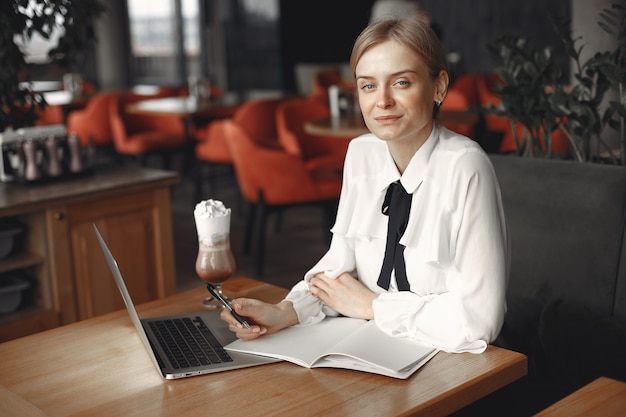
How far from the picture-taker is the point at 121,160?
8.37 metres

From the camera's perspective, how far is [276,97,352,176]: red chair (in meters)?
5.80

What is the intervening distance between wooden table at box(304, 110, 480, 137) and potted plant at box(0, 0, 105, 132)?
167cm

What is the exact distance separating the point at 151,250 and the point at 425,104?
2266 mm

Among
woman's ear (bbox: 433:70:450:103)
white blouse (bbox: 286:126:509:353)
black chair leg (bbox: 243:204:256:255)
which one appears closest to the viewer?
white blouse (bbox: 286:126:509:353)

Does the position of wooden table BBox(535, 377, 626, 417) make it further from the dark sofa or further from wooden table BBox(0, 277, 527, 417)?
the dark sofa

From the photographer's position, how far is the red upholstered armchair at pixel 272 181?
15.8ft

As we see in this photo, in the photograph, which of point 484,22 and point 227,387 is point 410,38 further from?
point 484,22

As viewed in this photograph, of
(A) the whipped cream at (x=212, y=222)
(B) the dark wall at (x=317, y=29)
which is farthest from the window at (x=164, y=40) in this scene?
(A) the whipped cream at (x=212, y=222)

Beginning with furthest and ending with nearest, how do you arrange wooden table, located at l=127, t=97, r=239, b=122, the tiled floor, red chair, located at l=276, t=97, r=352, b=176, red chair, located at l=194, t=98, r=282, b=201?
wooden table, located at l=127, t=97, r=239, b=122, red chair, located at l=194, t=98, r=282, b=201, red chair, located at l=276, t=97, r=352, b=176, the tiled floor

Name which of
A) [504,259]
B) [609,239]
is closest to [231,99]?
[609,239]

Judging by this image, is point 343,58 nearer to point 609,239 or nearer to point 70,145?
point 70,145

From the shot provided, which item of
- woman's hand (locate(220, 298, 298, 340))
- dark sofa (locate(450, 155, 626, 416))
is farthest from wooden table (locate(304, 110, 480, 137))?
woman's hand (locate(220, 298, 298, 340))

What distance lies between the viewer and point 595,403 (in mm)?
1500

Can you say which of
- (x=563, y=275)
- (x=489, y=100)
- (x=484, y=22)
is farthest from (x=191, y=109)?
(x=484, y=22)
